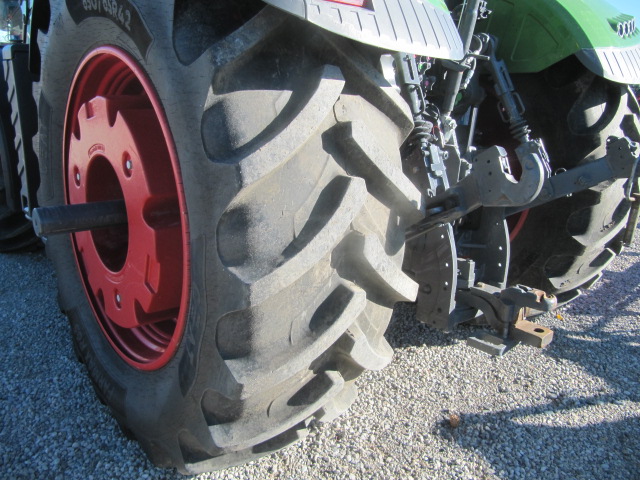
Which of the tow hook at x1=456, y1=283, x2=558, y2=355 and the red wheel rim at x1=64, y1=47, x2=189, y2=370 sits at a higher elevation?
the red wheel rim at x1=64, y1=47, x2=189, y2=370

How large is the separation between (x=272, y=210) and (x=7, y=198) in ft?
7.07

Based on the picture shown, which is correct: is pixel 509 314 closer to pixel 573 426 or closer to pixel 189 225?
pixel 573 426

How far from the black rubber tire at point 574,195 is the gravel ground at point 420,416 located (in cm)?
Answer: 33

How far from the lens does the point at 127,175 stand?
4.40 feet

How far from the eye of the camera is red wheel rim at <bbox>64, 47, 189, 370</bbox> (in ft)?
4.23

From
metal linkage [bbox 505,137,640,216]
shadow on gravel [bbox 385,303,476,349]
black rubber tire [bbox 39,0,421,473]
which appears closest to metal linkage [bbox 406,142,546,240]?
black rubber tire [bbox 39,0,421,473]

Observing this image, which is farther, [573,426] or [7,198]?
[7,198]

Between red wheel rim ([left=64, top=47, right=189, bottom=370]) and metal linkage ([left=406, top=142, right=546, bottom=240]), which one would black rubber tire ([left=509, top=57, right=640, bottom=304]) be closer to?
metal linkage ([left=406, top=142, right=546, bottom=240])

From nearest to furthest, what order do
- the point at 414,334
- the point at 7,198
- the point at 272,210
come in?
1. the point at 272,210
2. the point at 414,334
3. the point at 7,198

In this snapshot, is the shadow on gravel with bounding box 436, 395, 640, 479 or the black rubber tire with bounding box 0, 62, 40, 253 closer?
the shadow on gravel with bounding box 436, 395, 640, 479

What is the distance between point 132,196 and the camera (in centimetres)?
134

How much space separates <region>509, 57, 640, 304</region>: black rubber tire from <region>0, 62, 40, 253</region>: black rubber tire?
2.34 metres

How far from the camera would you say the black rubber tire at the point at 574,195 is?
179 centimetres

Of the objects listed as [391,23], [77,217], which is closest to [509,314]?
[391,23]
